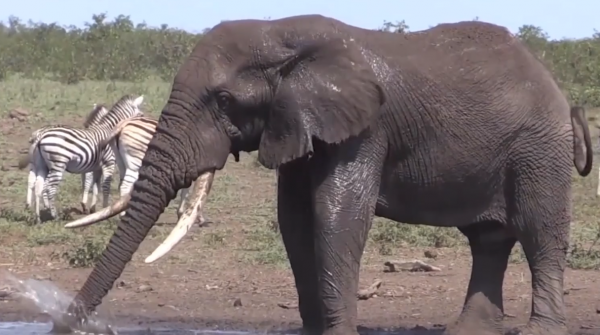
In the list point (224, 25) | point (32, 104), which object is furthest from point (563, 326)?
point (32, 104)

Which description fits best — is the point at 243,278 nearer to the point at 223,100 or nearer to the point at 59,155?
the point at 223,100

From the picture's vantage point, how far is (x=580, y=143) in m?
7.74

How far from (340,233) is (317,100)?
682mm

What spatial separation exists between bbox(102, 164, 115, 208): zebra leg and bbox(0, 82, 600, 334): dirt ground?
1.42 meters

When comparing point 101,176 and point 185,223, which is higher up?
point 101,176

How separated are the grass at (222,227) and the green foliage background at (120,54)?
4739 millimetres

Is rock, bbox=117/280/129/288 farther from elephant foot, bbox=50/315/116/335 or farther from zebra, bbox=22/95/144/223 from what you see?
zebra, bbox=22/95/144/223

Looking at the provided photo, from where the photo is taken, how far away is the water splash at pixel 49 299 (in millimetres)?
7219

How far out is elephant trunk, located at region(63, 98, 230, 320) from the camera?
6801 millimetres

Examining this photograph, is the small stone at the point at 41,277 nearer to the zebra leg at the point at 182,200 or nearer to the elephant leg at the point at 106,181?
the zebra leg at the point at 182,200

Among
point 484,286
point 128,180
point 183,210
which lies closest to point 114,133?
point 128,180

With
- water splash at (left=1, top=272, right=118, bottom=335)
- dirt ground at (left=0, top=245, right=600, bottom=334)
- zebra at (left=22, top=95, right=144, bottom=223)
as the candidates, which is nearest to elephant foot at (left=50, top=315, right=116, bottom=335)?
water splash at (left=1, top=272, right=118, bottom=335)

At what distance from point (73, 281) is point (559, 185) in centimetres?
415

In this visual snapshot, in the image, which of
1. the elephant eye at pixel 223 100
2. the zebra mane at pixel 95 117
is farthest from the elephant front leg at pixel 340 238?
the zebra mane at pixel 95 117
